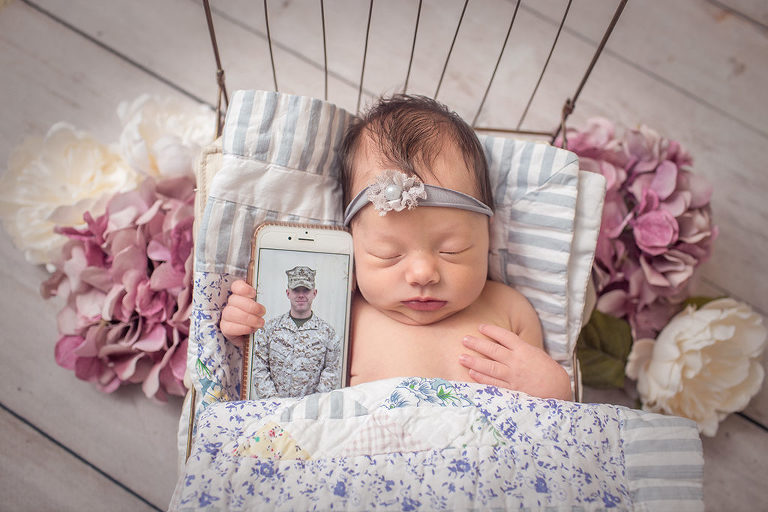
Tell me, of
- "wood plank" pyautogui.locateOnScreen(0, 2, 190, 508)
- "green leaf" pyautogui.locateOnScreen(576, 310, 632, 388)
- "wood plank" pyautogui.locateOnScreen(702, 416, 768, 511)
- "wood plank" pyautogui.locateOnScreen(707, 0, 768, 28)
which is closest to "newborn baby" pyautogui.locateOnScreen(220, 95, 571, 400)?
"green leaf" pyautogui.locateOnScreen(576, 310, 632, 388)

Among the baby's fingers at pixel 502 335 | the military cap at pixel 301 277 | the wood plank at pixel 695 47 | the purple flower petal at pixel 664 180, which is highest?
the wood plank at pixel 695 47

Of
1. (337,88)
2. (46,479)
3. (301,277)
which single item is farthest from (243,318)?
(337,88)

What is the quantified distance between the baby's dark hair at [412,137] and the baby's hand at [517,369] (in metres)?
0.24

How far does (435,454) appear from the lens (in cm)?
71

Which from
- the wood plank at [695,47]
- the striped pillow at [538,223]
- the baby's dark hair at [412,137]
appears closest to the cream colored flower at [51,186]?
the baby's dark hair at [412,137]

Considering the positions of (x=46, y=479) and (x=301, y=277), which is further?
(x=46, y=479)

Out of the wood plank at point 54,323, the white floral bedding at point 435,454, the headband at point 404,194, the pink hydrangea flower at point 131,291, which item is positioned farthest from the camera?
the wood plank at point 54,323

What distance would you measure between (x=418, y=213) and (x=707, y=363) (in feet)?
2.12

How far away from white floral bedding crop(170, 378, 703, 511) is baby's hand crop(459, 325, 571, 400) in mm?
59

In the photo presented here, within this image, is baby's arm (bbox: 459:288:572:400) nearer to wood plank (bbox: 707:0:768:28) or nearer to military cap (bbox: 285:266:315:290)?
military cap (bbox: 285:266:315:290)

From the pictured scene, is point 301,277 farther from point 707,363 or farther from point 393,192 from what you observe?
point 707,363

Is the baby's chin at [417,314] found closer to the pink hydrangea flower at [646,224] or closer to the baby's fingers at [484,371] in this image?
the baby's fingers at [484,371]

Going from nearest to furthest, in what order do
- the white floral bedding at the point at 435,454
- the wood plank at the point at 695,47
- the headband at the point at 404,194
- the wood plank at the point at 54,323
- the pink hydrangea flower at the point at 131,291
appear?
1. the white floral bedding at the point at 435,454
2. the headband at the point at 404,194
3. the pink hydrangea flower at the point at 131,291
4. the wood plank at the point at 54,323
5. the wood plank at the point at 695,47

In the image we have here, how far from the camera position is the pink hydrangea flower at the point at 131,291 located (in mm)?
926
